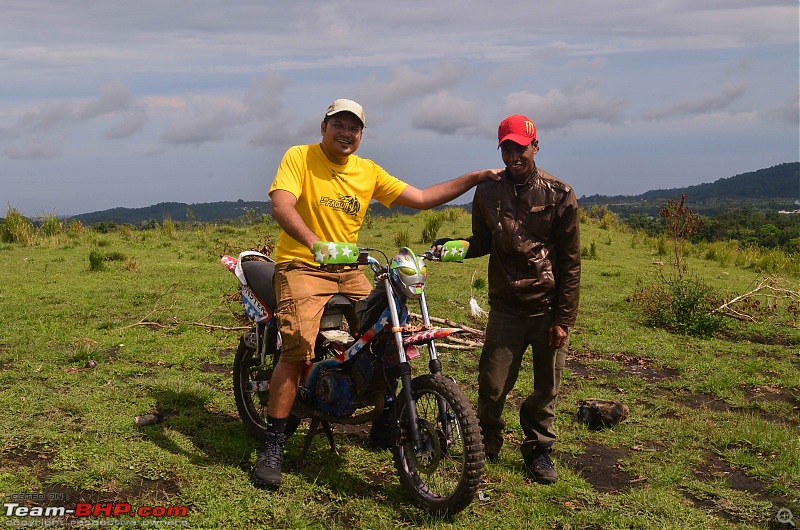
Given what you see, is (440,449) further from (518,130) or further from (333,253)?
(518,130)

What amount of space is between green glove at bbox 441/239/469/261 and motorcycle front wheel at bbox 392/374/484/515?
0.75m

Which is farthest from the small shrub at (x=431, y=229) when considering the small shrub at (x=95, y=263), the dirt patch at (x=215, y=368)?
the dirt patch at (x=215, y=368)

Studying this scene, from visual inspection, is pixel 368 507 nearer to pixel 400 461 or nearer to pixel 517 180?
pixel 400 461

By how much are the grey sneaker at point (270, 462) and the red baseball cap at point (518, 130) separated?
2.48 metres

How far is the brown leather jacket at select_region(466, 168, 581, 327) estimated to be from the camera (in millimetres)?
4637

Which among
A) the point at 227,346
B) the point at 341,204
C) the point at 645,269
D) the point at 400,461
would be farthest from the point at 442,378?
the point at 645,269

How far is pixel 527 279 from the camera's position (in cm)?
470

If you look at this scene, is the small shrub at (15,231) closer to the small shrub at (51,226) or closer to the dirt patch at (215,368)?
the small shrub at (51,226)

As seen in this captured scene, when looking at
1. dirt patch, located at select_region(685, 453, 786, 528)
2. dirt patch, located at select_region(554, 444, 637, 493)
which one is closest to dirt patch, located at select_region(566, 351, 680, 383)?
dirt patch, located at select_region(554, 444, 637, 493)

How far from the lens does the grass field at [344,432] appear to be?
4215mm

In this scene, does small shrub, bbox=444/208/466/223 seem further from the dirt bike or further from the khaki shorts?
the khaki shorts

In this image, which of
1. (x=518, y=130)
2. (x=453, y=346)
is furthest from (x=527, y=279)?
(x=453, y=346)

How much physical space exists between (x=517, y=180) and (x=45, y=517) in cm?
349

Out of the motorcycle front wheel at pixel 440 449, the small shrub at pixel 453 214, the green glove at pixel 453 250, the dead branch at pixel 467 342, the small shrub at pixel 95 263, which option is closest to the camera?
the motorcycle front wheel at pixel 440 449
